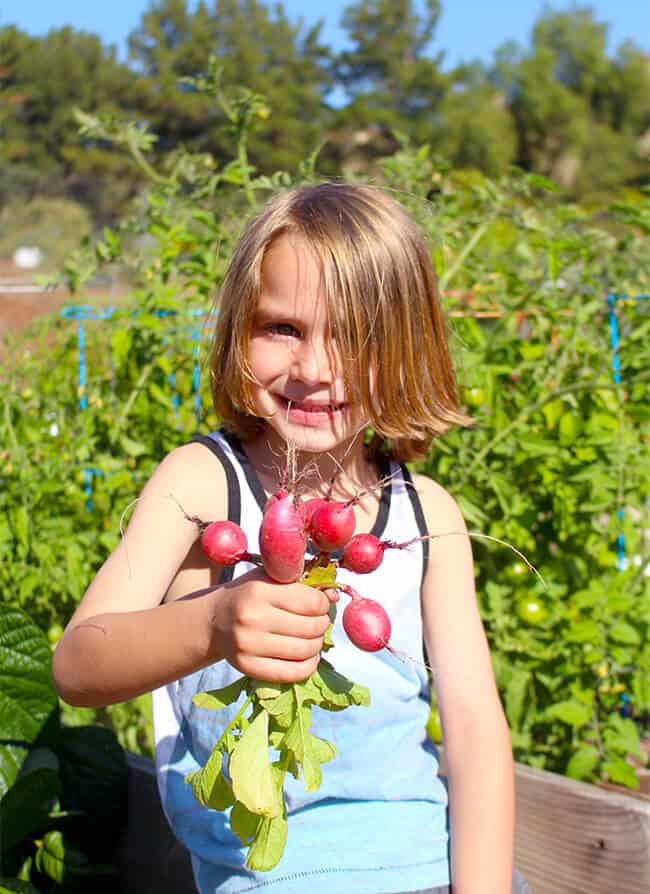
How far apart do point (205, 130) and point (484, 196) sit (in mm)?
32844

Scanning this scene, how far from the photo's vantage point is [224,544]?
3.18 feet

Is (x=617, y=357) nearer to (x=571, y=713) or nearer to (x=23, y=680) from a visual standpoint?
(x=571, y=713)

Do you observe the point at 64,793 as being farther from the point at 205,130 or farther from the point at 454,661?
the point at 205,130

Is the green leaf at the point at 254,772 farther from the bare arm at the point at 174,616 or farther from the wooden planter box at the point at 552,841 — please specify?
the wooden planter box at the point at 552,841

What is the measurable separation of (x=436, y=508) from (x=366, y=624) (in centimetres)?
57

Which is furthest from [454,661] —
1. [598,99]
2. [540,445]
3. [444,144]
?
[598,99]

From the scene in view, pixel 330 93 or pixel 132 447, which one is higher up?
pixel 330 93

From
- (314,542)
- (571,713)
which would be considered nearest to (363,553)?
(314,542)

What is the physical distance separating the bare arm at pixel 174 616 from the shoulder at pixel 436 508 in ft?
0.98

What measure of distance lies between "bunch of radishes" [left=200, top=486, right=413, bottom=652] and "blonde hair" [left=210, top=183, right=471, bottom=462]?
340mm

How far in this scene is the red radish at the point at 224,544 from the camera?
3.18 ft

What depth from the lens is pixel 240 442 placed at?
1.46 m

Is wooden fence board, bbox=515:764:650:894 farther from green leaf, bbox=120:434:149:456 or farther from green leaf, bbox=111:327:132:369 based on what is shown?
green leaf, bbox=111:327:132:369

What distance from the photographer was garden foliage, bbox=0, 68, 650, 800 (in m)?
2.00
